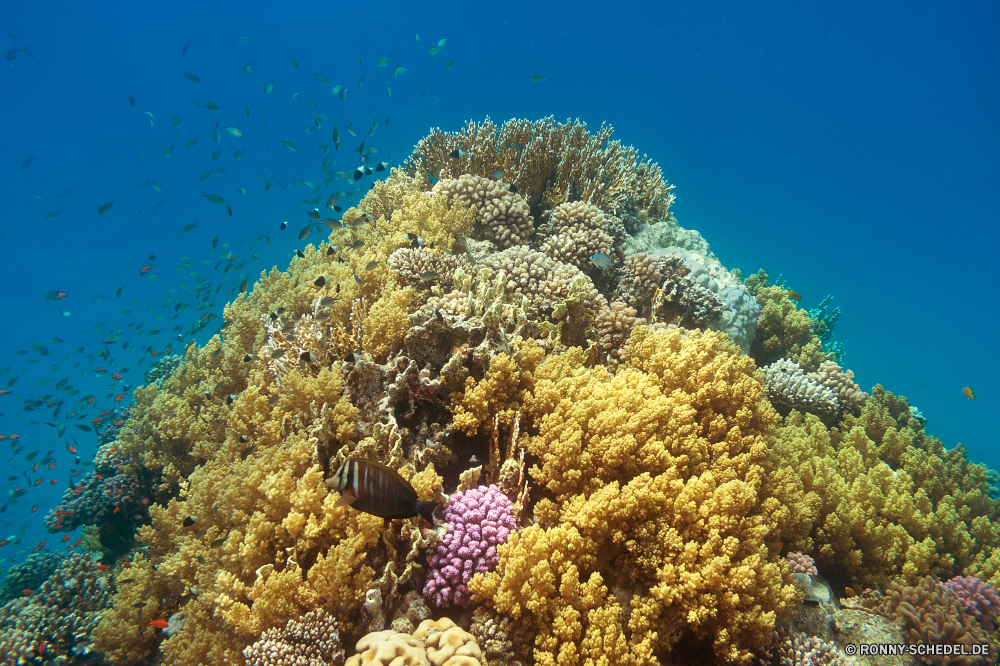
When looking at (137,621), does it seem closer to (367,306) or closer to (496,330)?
(367,306)

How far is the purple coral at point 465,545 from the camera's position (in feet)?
9.14

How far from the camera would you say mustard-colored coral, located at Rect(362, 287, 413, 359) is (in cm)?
417

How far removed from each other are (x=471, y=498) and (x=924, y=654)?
14.3ft

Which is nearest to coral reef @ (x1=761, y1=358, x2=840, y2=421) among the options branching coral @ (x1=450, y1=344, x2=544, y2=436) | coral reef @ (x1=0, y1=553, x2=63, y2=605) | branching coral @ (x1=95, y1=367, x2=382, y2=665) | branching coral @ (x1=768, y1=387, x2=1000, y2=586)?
branching coral @ (x1=768, y1=387, x2=1000, y2=586)

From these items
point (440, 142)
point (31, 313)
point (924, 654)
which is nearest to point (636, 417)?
point (924, 654)

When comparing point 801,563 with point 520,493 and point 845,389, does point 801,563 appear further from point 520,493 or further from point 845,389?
point 845,389

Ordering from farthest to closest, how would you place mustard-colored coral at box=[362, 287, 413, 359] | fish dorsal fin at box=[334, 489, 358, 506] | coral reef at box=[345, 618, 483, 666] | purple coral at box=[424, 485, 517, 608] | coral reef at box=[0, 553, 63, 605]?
coral reef at box=[0, 553, 63, 605], mustard-colored coral at box=[362, 287, 413, 359], purple coral at box=[424, 485, 517, 608], coral reef at box=[345, 618, 483, 666], fish dorsal fin at box=[334, 489, 358, 506]

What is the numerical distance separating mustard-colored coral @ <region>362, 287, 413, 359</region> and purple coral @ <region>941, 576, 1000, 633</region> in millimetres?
6031

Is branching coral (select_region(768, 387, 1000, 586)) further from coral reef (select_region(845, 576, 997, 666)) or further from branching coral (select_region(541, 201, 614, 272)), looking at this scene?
branching coral (select_region(541, 201, 614, 272))

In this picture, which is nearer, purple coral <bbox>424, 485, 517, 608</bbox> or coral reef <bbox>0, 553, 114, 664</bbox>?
purple coral <bbox>424, 485, 517, 608</bbox>

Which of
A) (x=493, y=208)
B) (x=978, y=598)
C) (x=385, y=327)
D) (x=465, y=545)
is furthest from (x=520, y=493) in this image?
(x=493, y=208)

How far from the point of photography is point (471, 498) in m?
3.08

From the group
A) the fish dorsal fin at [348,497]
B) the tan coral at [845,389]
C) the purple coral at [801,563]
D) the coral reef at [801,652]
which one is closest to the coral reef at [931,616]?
the purple coral at [801,563]

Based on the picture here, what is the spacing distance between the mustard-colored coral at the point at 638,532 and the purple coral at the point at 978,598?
248 centimetres
